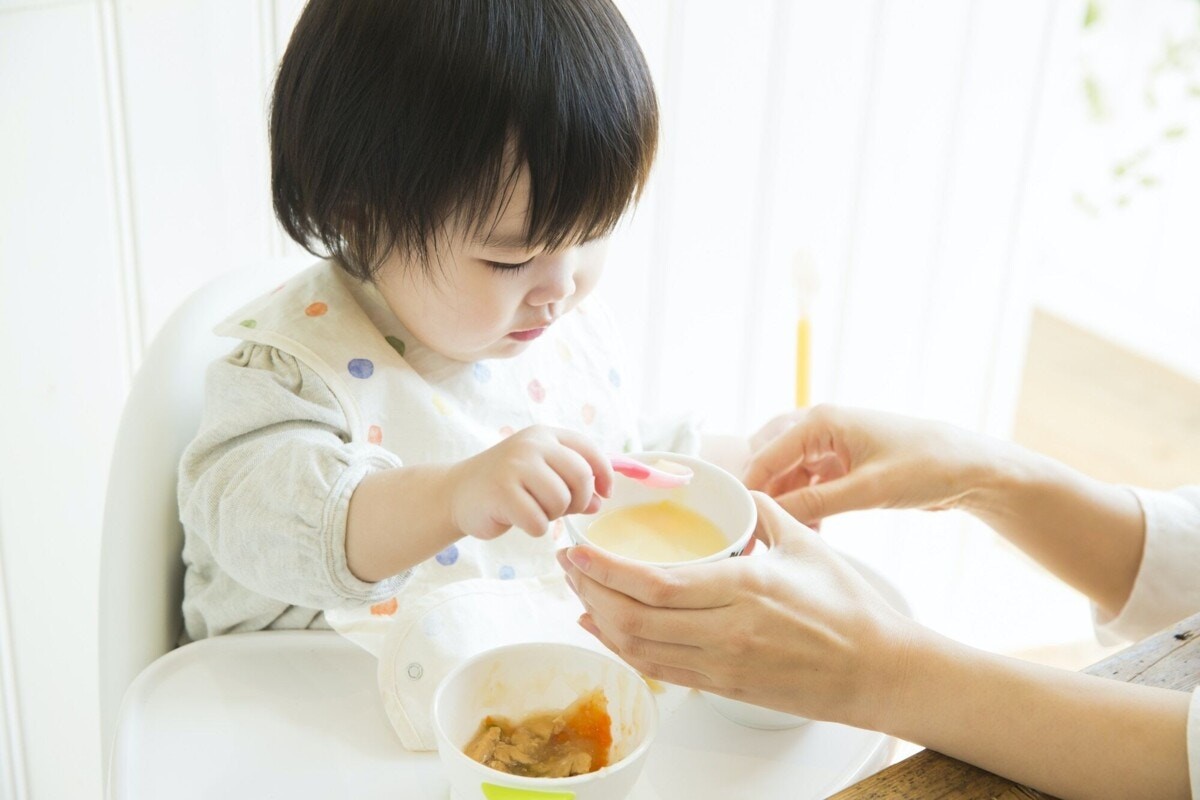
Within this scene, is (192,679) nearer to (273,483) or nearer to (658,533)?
(273,483)

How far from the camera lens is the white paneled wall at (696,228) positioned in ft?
3.71

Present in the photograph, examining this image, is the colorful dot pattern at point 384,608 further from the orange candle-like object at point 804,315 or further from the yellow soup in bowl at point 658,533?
the orange candle-like object at point 804,315

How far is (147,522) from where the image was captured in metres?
0.92

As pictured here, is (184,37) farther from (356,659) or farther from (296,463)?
(356,659)

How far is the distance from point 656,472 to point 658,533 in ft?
0.20

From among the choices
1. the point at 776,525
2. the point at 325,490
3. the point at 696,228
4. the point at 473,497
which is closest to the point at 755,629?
the point at 776,525

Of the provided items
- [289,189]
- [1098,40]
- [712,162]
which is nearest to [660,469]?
[289,189]

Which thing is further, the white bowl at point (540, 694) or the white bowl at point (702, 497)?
the white bowl at point (702, 497)

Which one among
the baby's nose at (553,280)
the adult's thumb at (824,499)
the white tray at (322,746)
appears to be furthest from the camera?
the adult's thumb at (824,499)

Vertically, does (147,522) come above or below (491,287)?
below

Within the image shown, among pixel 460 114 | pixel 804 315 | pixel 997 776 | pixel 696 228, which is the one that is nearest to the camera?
pixel 997 776

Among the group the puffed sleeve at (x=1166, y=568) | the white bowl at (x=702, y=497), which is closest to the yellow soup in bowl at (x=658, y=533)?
the white bowl at (x=702, y=497)

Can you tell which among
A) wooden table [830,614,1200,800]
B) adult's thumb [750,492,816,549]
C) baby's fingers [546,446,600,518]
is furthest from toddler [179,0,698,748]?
wooden table [830,614,1200,800]

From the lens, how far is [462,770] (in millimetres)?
653
